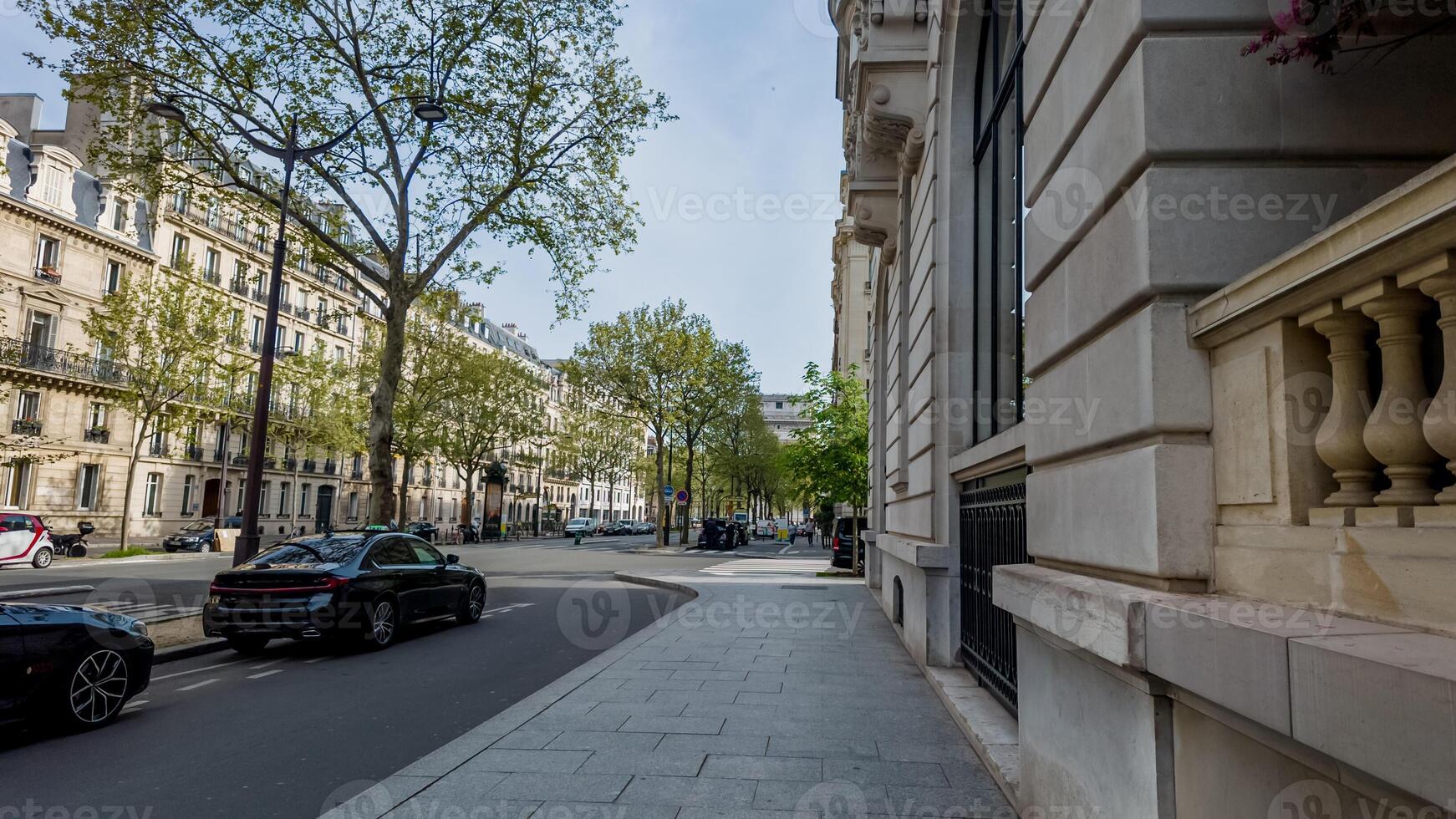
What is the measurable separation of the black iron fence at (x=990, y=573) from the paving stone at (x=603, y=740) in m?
2.55

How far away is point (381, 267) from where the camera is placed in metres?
60.3

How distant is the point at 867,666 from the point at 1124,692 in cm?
651

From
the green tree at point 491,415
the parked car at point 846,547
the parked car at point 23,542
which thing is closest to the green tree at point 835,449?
the parked car at point 846,547

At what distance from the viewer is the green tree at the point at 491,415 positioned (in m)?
50.8

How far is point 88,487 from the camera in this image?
39.8 meters

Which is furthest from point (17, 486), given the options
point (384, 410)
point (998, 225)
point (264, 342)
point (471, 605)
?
point (998, 225)

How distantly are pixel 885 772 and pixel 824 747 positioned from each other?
27.3 inches

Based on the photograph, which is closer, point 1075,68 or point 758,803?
point 1075,68

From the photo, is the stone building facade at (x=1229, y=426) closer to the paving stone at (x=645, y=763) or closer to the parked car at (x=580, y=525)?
the paving stone at (x=645, y=763)

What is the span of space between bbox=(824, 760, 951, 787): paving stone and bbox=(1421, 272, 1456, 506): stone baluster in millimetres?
3853

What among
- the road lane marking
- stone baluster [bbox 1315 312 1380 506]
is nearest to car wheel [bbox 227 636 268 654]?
the road lane marking

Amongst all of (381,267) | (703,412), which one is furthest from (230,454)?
(703,412)

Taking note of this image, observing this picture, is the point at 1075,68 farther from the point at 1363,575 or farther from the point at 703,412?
the point at 703,412

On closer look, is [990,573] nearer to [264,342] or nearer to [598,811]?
[598,811]
